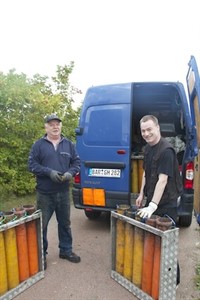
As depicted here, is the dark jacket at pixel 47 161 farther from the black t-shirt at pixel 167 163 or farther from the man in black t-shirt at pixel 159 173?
the black t-shirt at pixel 167 163

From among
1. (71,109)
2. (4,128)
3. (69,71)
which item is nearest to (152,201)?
(4,128)

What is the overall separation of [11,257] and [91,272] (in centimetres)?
108

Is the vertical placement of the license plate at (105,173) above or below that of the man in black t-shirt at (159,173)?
below

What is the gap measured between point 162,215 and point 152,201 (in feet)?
0.89

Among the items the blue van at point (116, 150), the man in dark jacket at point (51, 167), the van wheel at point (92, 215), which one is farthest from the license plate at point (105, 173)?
the van wheel at point (92, 215)

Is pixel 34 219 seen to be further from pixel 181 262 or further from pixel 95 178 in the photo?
pixel 181 262

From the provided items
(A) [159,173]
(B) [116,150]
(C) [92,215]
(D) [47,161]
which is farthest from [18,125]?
(A) [159,173]

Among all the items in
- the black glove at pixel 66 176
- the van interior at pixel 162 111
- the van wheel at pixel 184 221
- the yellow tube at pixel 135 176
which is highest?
the van interior at pixel 162 111

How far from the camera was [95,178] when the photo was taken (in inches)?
195

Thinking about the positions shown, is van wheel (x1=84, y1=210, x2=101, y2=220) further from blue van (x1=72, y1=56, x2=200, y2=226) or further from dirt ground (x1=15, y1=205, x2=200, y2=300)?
blue van (x1=72, y1=56, x2=200, y2=226)

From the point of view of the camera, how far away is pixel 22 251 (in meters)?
3.37

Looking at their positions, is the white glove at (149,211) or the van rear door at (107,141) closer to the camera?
the white glove at (149,211)

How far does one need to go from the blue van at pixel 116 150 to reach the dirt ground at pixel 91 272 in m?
0.48

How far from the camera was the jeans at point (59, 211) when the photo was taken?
3.86 m
